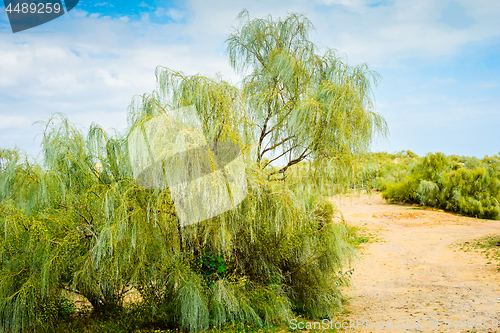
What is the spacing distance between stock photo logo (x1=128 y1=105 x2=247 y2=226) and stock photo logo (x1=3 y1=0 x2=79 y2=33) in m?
2.30

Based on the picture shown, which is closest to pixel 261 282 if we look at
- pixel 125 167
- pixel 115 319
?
pixel 115 319

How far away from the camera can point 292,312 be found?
520cm

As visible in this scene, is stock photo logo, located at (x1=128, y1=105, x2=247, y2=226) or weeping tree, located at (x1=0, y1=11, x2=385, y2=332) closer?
stock photo logo, located at (x1=128, y1=105, x2=247, y2=226)

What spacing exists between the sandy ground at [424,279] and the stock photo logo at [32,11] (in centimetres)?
470

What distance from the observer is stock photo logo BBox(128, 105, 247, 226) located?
3.60m

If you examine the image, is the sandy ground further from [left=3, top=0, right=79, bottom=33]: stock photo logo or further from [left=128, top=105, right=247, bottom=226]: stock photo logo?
[left=3, top=0, right=79, bottom=33]: stock photo logo

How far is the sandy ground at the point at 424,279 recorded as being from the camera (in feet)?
16.9

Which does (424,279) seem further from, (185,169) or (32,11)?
(32,11)

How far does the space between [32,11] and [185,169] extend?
3.28 m

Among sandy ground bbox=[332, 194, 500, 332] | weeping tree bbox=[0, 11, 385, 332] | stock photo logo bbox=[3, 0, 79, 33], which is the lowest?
sandy ground bbox=[332, 194, 500, 332]

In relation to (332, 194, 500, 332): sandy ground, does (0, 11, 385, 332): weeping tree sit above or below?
above

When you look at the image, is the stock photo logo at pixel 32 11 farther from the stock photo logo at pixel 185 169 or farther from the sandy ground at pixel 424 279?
the sandy ground at pixel 424 279

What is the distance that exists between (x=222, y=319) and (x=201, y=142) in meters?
2.13

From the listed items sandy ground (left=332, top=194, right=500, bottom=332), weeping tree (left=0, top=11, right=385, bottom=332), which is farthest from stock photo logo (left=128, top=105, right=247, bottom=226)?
sandy ground (left=332, top=194, right=500, bottom=332)
